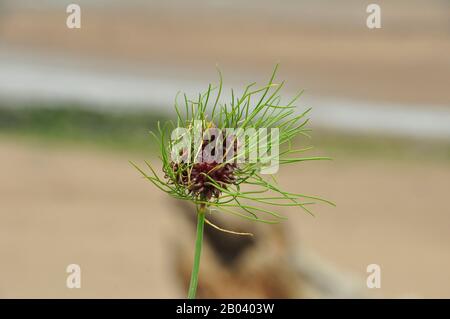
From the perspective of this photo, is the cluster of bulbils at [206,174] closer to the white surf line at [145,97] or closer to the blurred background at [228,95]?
the blurred background at [228,95]

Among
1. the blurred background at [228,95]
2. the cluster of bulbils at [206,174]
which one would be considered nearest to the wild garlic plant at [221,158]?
the cluster of bulbils at [206,174]

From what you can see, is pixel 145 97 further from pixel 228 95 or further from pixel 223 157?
pixel 223 157

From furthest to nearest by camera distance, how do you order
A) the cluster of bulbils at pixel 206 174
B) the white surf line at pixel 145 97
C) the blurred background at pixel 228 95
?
the white surf line at pixel 145 97 < the blurred background at pixel 228 95 < the cluster of bulbils at pixel 206 174

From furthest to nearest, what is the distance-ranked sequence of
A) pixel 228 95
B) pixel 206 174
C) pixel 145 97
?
pixel 145 97
pixel 228 95
pixel 206 174

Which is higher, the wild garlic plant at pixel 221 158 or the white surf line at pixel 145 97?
the white surf line at pixel 145 97

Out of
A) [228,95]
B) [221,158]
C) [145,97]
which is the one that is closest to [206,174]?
[221,158]

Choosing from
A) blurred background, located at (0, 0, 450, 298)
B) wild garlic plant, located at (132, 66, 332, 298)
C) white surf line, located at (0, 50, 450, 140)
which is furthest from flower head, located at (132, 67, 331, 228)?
Result: white surf line, located at (0, 50, 450, 140)
